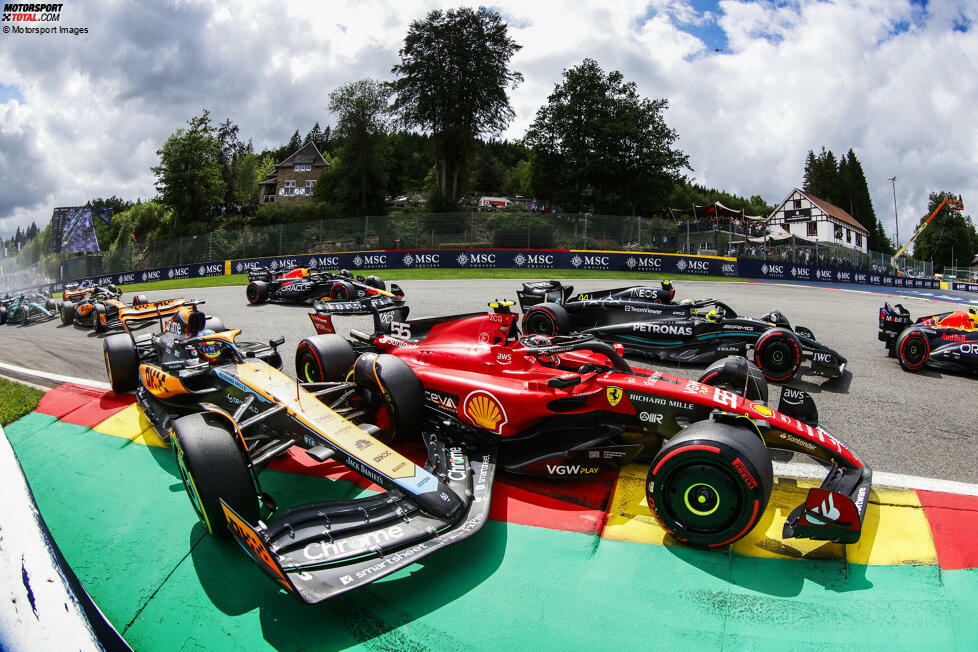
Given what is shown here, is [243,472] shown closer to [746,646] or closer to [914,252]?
[746,646]

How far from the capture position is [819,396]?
7004 mm

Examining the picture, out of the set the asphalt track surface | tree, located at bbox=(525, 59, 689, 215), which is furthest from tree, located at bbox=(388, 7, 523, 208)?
the asphalt track surface

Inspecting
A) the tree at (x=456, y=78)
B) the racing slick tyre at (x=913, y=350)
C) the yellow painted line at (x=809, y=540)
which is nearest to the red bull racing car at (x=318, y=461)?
the yellow painted line at (x=809, y=540)

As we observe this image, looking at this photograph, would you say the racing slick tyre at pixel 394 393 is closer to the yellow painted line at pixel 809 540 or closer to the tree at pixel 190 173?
the yellow painted line at pixel 809 540

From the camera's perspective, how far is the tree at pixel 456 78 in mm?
48281

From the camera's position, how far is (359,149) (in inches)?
2112

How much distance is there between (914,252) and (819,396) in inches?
4270

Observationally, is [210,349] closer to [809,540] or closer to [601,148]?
[809,540]

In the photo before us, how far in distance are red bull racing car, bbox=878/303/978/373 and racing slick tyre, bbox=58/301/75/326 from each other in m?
17.0

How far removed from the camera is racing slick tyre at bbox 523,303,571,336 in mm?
9516

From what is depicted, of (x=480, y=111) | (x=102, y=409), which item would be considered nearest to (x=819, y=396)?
(x=102, y=409)

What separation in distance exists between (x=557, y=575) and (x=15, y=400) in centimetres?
717

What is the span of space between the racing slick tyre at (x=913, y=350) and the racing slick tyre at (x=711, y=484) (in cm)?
637

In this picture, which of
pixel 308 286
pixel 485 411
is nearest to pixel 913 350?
pixel 485 411
